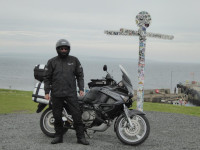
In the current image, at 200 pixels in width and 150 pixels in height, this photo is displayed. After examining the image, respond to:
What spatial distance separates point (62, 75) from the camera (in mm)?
5434

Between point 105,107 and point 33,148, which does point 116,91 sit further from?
point 33,148

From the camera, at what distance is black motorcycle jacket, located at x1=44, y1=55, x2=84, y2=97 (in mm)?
A: 5445

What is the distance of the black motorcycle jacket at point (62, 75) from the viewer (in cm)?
545

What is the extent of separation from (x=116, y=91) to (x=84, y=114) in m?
0.76

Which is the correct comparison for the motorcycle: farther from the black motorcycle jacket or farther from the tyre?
the tyre

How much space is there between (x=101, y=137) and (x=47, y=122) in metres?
1.15

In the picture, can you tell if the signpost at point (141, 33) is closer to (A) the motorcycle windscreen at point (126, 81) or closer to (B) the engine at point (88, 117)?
(A) the motorcycle windscreen at point (126, 81)

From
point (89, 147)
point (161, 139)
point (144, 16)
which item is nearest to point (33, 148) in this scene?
point (89, 147)

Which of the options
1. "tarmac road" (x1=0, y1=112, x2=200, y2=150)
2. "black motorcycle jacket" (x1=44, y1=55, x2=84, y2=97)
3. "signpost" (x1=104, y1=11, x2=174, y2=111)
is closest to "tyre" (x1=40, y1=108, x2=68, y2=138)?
"tarmac road" (x1=0, y1=112, x2=200, y2=150)

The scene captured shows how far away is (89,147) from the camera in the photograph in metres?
5.30

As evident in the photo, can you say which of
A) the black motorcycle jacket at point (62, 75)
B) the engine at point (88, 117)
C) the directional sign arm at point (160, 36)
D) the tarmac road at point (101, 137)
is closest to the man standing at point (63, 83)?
the black motorcycle jacket at point (62, 75)

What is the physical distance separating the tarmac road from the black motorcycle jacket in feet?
3.24

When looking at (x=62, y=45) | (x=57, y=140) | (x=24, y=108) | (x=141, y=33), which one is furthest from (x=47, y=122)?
(x=24, y=108)

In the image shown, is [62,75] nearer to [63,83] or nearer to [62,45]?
[63,83]
